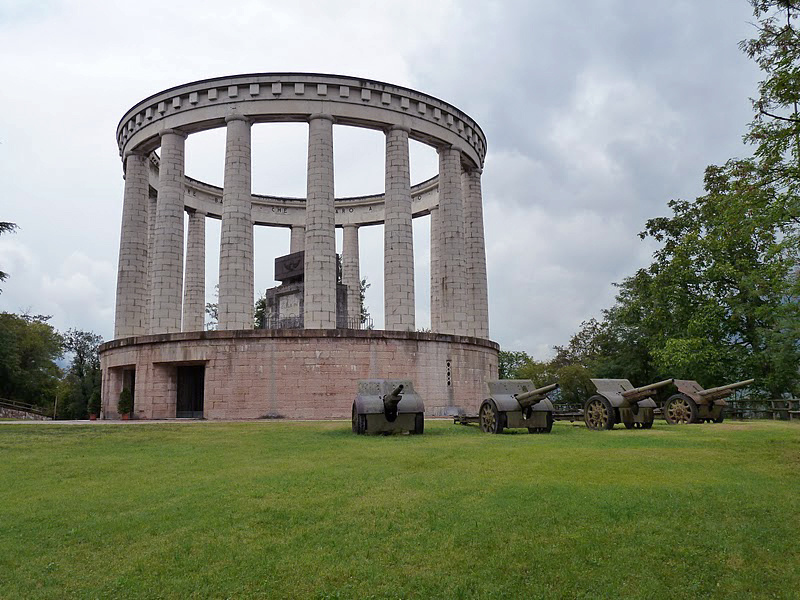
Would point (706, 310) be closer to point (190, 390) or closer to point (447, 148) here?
point (447, 148)

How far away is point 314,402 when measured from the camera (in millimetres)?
28141

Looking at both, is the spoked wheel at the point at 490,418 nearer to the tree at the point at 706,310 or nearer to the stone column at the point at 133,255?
the tree at the point at 706,310

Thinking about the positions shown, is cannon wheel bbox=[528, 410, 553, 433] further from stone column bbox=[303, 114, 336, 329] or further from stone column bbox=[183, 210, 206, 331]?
stone column bbox=[183, 210, 206, 331]

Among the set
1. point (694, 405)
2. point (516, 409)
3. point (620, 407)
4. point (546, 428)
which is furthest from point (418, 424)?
point (694, 405)

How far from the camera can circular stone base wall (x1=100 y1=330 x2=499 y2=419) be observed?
1108 inches

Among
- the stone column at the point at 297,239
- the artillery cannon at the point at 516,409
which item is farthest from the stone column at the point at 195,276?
the artillery cannon at the point at 516,409

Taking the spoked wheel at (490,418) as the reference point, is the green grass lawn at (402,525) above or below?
below

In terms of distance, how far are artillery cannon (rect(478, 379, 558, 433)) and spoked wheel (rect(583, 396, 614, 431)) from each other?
200 cm

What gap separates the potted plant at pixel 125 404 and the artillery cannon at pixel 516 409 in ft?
59.8

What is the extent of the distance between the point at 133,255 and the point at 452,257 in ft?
56.2

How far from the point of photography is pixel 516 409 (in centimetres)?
1888

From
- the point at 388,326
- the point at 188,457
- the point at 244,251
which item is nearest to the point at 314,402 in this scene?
the point at 388,326

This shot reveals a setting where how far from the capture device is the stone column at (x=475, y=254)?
38281 mm

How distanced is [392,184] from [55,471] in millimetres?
24690
